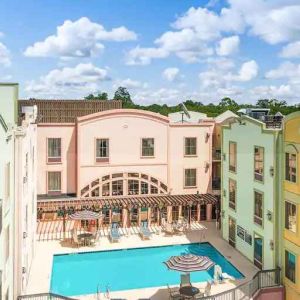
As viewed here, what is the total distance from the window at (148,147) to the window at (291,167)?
15.5 metres

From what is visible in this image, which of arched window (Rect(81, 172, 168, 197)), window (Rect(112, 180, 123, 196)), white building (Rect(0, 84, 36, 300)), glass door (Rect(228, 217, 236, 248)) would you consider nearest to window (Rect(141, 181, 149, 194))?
arched window (Rect(81, 172, 168, 197))

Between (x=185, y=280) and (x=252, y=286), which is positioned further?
(x=185, y=280)

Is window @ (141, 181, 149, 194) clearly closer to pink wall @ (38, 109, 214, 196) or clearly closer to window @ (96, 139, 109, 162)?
pink wall @ (38, 109, 214, 196)

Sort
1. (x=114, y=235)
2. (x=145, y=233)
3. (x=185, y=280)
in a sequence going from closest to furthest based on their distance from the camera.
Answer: (x=185, y=280) → (x=114, y=235) → (x=145, y=233)

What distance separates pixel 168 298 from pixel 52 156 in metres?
17.5

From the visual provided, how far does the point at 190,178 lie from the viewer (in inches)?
1403

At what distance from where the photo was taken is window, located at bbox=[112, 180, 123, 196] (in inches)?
1341

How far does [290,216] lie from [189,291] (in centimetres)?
654

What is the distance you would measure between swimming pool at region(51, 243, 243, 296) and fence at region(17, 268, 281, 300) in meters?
1.97

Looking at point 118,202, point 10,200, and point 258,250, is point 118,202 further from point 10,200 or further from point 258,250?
point 10,200

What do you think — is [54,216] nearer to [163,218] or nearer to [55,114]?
[163,218]

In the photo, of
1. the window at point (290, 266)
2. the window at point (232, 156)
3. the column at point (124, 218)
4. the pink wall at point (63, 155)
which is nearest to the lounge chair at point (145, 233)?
the column at point (124, 218)

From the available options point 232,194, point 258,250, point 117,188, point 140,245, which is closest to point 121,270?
point 140,245

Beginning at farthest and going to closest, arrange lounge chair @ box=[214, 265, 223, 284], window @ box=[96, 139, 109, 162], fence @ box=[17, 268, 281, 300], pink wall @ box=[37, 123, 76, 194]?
window @ box=[96, 139, 109, 162], pink wall @ box=[37, 123, 76, 194], lounge chair @ box=[214, 265, 223, 284], fence @ box=[17, 268, 281, 300]
